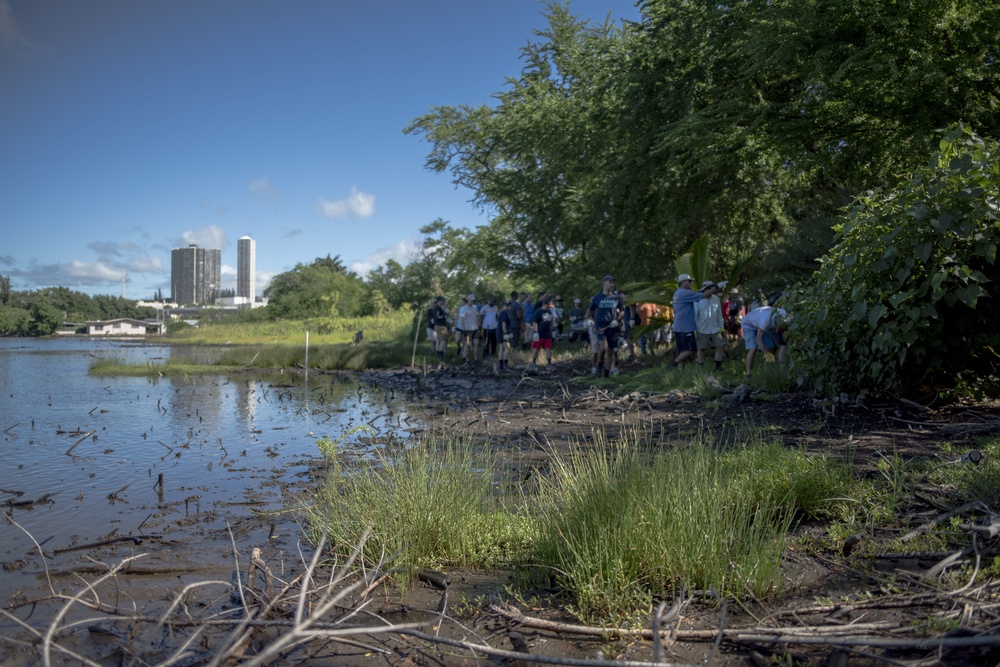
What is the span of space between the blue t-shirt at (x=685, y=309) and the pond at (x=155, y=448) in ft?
17.4

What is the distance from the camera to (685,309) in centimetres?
1407

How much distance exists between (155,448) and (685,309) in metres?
9.04

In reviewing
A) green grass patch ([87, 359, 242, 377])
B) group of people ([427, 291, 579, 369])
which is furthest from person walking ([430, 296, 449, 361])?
green grass patch ([87, 359, 242, 377])

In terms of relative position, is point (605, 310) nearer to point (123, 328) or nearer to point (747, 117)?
point (747, 117)

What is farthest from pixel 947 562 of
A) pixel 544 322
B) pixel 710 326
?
pixel 544 322

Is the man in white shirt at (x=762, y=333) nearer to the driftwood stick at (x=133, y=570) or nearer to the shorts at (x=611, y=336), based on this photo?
the shorts at (x=611, y=336)

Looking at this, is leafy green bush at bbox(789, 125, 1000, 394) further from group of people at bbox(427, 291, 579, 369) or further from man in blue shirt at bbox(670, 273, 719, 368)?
group of people at bbox(427, 291, 579, 369)

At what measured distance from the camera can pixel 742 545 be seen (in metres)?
4.12

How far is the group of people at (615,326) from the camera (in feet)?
43.8

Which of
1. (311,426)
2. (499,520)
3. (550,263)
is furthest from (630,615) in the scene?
Result: (550,263)

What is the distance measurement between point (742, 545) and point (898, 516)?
4.47 ft

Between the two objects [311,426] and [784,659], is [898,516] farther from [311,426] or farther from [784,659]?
[311,426]

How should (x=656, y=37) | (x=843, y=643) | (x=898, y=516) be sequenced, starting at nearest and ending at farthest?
(x=843, y=643), (x=898, y=516), (x=656, y=37)

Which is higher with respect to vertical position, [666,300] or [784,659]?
[666,300]
